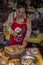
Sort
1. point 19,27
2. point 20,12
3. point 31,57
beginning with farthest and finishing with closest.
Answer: point 19,27 < point 20,12 < point 31,57

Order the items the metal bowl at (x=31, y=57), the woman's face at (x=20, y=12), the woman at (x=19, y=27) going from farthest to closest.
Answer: the woman at (x=19, y=27) → the woman's face at (x=20, y=12) → the metal bowl at (x=31, y=57)

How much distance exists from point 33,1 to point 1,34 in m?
0.84

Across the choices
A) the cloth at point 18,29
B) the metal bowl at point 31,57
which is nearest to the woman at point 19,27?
the cloth at point 18,29

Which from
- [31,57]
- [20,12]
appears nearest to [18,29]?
[20,12]

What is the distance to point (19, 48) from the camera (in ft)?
7.66

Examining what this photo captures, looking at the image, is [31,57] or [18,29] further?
[18,29]

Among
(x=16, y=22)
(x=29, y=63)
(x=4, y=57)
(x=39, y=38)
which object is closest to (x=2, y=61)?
(x=4, y=57)

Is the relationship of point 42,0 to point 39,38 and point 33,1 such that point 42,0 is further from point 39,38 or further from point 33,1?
point 39,38

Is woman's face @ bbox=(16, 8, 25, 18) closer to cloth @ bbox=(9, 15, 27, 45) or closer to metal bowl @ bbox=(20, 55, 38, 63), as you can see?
cloth @ bbox=(9, 15, 27, 45)

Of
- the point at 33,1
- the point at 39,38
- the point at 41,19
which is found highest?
the point at 33,1

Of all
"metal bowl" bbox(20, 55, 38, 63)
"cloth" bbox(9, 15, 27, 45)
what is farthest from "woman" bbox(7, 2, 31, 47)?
"metal bowl" bbox(20, 55, 38, 63)

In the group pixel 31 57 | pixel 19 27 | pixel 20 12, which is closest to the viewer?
pixel 31 57

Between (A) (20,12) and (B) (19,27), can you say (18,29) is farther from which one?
(A) (20,12)

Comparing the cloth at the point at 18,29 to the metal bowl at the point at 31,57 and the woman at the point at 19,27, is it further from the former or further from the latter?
the metal bowl at the point at 31,57
